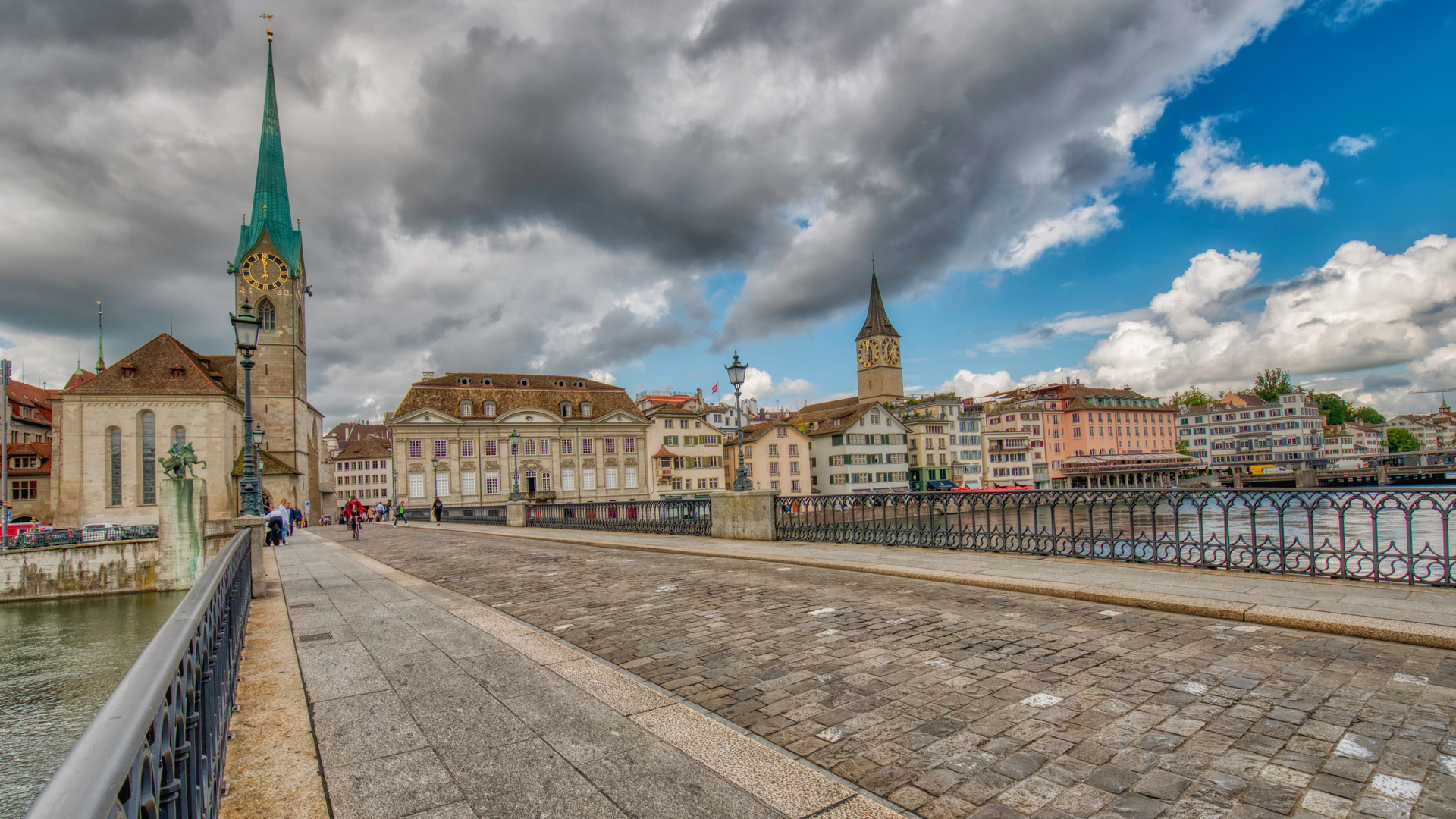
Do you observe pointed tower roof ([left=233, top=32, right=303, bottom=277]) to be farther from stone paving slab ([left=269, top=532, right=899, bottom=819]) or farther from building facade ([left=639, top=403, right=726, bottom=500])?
stone paving slab ([left=269, top=532, right=899, bottom=819])

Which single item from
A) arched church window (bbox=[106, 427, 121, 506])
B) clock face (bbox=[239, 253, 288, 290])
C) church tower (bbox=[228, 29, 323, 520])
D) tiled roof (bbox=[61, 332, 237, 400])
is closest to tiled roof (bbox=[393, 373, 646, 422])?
church tower (bbox=[228, 29, 323, 520])

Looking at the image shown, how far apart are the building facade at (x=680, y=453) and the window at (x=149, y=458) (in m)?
39.6

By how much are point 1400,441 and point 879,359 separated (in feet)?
414

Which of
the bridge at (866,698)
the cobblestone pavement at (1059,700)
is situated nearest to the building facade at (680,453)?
the bridge at (866,698)

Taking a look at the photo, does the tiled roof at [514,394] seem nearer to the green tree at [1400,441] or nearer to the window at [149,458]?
the window at [149,458]

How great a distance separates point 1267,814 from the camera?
9.25ft

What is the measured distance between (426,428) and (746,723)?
2486 inches

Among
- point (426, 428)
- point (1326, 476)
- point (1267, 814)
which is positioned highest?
point (426, 428)

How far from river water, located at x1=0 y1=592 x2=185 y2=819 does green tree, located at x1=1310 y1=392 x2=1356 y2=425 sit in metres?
169

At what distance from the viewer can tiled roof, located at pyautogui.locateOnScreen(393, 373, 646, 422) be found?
63.1 m

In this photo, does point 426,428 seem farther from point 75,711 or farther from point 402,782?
point 402,782

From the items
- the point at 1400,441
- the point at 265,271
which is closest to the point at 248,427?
the point at 265,271

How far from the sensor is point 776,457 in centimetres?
7156

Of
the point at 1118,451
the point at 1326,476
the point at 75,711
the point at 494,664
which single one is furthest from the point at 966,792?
the point at 1118,451
